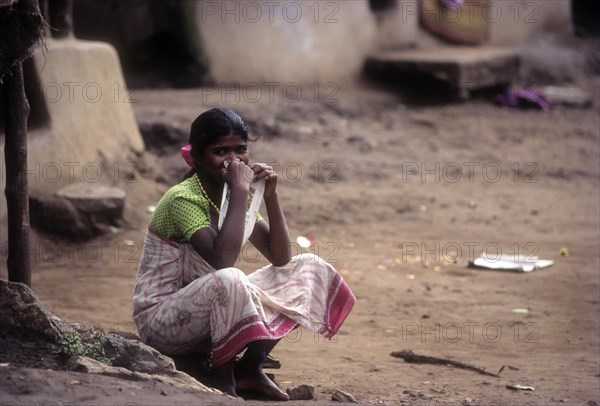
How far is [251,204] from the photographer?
13.4ft

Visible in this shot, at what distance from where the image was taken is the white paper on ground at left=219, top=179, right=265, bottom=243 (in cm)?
396

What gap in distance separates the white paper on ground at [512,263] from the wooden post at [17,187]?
3400mm

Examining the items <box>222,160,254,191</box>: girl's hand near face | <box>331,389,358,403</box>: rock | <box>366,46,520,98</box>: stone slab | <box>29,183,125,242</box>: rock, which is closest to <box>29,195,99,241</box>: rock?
<box>29,183,125,242</box>: rock

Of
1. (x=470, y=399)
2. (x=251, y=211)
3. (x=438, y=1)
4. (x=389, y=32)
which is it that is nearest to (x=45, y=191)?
(x=251, y=211)

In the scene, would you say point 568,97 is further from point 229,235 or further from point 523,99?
point 229,235

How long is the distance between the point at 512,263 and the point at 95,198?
9.87 ft

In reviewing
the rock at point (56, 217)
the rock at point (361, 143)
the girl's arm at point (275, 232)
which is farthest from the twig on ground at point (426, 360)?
the rock at point (361, 143)

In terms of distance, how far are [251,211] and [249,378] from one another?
2.22 feet

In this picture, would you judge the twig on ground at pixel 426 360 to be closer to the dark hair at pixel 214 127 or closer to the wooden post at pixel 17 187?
the dark hair at pixel 214 127

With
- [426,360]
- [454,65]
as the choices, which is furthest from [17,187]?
[454,65]

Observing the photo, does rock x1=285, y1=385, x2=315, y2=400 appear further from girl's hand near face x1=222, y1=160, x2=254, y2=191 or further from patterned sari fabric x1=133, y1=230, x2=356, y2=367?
girl's hand near face x1=222, y1=160, x2=254, y2=191

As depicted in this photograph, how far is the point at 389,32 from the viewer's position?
13820 millimetres

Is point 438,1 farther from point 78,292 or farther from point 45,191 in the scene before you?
point 78,292

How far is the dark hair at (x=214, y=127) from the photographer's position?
399cm
